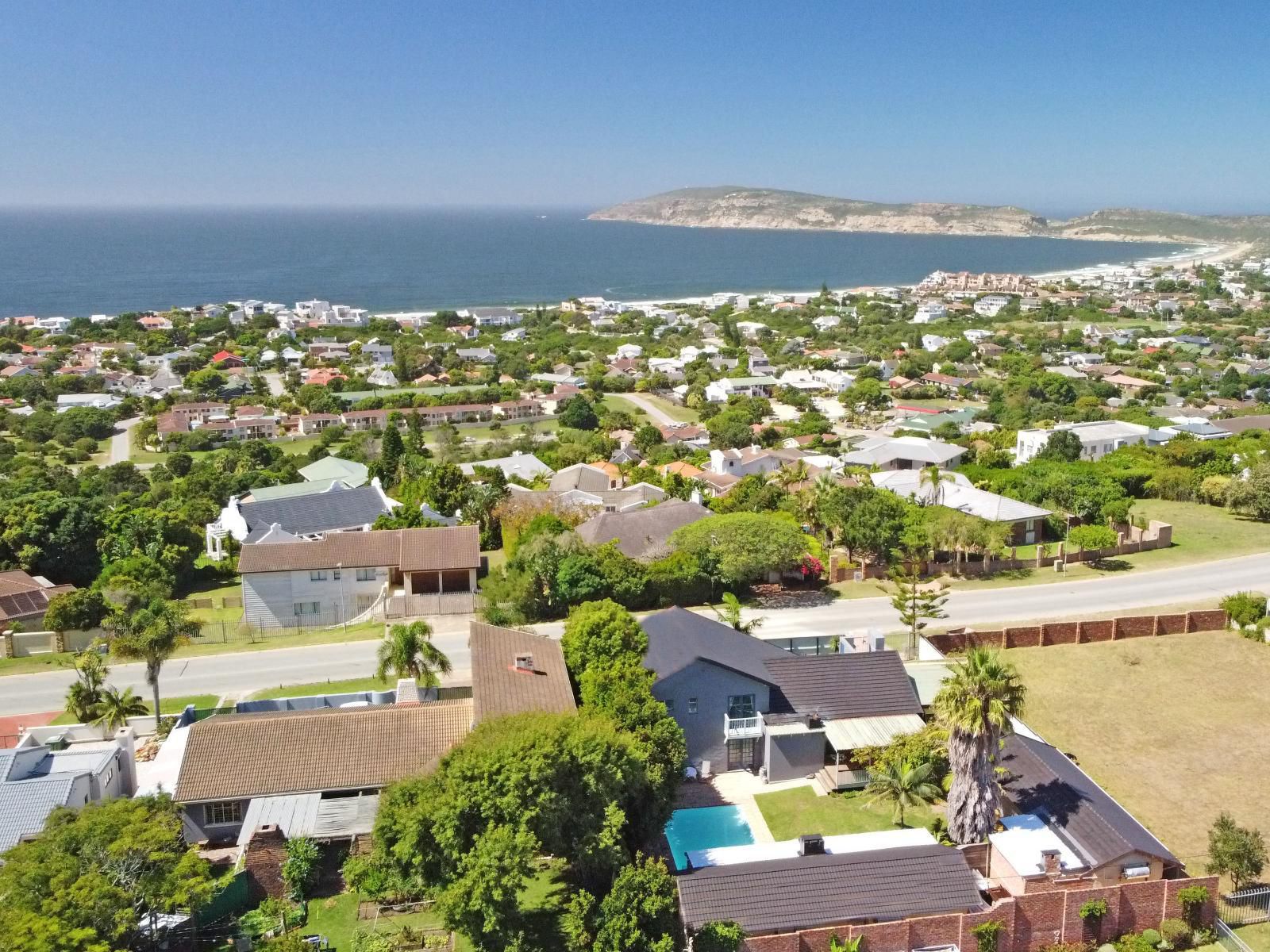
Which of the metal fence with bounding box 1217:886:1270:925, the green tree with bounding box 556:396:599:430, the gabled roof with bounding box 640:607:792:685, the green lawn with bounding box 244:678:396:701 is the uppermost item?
the gabled roof with bounding box 640:607:792:685

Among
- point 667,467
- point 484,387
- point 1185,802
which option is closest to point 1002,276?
point 484,387

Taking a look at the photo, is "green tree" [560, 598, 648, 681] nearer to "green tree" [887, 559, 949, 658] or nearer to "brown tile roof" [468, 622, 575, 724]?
"brown tile roof" [468, 622, 575, 724]

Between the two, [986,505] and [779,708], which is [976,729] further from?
[986,505]

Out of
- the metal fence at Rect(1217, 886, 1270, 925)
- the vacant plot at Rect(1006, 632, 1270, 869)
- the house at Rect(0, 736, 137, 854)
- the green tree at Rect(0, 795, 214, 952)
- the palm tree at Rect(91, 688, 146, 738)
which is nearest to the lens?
the green tree at Rect(0, 795, 214, 952)

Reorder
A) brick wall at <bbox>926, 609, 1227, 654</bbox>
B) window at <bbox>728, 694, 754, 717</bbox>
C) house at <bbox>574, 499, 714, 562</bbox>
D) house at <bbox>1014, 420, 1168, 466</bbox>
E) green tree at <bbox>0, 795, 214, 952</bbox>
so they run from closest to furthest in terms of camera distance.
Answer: green tree at <bbox>0, 795, 214, 952</bbox> < window at <bbox>728, 694, 754, 717</bbox> < brick wall at <bbox>926, 609, 1227, 654</bbox> < house at <bbox>574, 499, 714, 562</bbox> < house at <bbox>1014, 420, 1168, 466</bbox>

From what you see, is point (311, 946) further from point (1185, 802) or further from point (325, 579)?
→ point (325, 579)

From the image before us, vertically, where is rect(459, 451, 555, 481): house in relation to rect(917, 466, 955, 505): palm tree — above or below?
below

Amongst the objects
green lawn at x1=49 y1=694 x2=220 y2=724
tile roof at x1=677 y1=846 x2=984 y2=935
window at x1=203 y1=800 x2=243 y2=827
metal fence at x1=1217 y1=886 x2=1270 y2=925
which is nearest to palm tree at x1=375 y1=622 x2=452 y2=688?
green lawn at x1=49 y1=694 x2=220 y2=724
